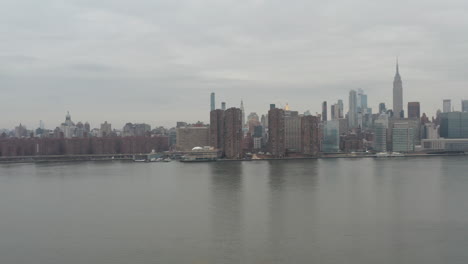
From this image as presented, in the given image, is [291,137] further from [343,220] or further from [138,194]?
A: [343,220]

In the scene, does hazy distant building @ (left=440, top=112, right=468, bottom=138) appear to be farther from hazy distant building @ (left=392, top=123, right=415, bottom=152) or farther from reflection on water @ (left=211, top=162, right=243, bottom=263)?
reflection on water @ (left=211, top=162, right=243, bottom=263)

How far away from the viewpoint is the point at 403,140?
81312 mm

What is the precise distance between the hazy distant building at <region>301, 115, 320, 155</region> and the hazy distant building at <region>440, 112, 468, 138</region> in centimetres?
4280

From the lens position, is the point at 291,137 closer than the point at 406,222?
No

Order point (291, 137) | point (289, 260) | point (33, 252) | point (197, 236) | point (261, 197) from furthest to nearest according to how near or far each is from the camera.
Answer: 1. point (291, 137)
2. point (261, 197)
3. point (197, 236)
4. point (33, 252)
5. point (289, 260)

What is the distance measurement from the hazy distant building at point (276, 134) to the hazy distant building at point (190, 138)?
49.5ft

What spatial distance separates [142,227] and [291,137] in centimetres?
6267

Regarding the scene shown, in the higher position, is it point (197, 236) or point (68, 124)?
point (68, 124)

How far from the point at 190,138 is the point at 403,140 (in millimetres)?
38041

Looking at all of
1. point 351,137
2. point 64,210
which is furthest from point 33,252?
point 351,137


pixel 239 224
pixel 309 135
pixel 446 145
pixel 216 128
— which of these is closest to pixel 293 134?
pixel 309 135

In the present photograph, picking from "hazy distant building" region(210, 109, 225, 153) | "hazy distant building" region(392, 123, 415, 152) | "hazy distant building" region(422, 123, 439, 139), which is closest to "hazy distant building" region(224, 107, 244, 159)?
"hazy distant building" region(210, 109, 225, 153)

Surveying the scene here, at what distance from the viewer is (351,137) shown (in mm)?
86500

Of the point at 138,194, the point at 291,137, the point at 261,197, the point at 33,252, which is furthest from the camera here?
the point at 291,137
